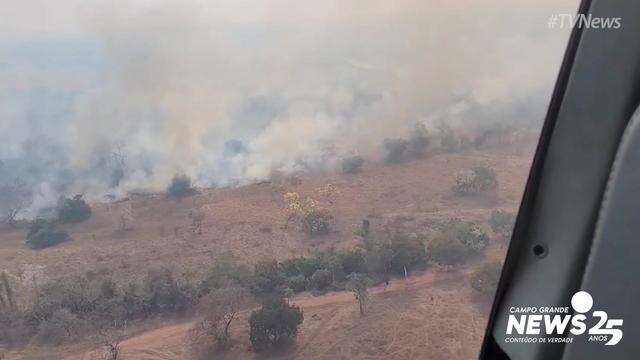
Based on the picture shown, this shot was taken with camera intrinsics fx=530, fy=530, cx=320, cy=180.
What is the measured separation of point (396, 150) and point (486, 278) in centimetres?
52

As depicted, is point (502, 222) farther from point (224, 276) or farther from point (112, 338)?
point (112, 338)

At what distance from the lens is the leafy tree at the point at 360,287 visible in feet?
5.88

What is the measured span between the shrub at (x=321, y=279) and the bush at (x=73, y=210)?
75cm

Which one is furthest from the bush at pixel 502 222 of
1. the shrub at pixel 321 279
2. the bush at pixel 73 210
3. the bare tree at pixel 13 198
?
the bare tree at pixel 13 198

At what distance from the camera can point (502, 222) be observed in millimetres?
1688

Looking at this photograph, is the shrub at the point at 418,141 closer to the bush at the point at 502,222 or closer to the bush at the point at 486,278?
the bush at the point at 502,222

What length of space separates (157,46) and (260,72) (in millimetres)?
348

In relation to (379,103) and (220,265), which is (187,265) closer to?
(220,265)

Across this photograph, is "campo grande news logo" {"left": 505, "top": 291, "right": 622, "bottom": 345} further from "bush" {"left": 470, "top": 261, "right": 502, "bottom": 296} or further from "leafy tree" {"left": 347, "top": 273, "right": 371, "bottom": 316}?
"leafy tree" {"left": 347, "top": 273, "right": 371, "bottom": 316}

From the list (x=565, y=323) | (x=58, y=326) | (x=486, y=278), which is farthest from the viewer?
(x=486, y=278)

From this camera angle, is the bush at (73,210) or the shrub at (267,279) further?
the shrub at (267,279)

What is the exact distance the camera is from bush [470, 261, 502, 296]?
1643mm

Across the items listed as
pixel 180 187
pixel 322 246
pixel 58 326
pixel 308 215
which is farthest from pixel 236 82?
pixel 58 326

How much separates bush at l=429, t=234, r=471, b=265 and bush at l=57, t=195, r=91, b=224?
45.7 inches
